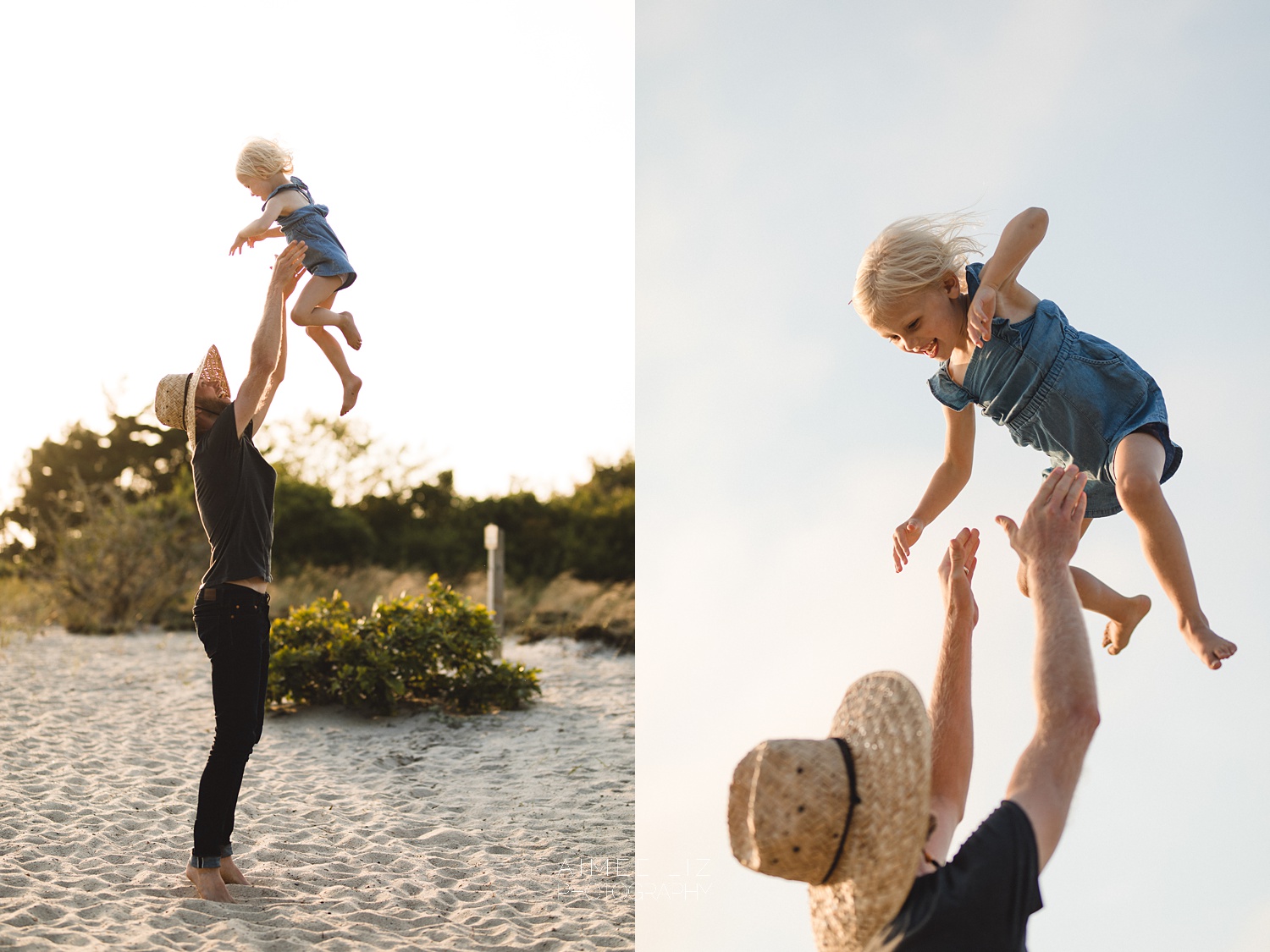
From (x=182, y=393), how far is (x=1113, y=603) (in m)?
2.99

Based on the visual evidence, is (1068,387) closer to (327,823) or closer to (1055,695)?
(1055,695)

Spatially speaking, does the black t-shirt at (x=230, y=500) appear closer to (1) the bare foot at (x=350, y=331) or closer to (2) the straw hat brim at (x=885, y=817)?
(1) the bare foot at (x=350, y=331)

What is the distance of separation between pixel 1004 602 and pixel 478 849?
2.60 m

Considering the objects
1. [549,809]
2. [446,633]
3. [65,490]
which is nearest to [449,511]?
[65,490]

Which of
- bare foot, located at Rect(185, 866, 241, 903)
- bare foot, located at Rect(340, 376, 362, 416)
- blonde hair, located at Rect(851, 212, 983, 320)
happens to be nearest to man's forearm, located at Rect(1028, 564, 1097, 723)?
blonde hair, located at Rect(851, 212, 983, 320)

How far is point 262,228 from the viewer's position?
3.22 meters

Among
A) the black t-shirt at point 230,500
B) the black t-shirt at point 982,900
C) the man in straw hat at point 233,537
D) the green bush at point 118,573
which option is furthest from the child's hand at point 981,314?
the green bush at point 118,573

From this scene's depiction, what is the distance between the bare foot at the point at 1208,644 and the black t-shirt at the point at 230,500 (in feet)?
8.90

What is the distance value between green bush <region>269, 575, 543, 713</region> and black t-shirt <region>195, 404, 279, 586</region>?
13.3 feet

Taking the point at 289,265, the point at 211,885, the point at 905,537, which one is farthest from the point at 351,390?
the point at 211,885

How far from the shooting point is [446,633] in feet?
25.0

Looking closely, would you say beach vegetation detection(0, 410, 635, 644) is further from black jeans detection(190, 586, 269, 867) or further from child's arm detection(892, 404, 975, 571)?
child's arm detection(892, 404, 975, 571)

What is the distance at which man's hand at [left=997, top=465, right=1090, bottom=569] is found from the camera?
194cm

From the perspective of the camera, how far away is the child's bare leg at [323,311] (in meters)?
3.29
